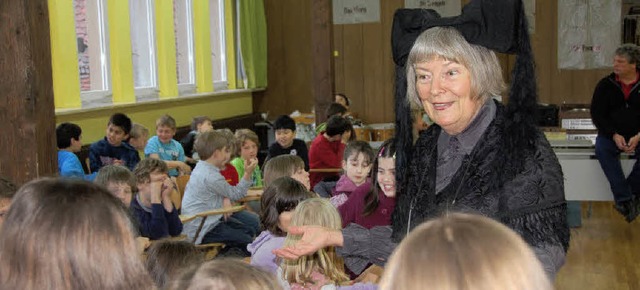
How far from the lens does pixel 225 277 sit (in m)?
1.57

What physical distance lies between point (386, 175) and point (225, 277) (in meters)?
3.14

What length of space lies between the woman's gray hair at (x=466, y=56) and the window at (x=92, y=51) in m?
7.35

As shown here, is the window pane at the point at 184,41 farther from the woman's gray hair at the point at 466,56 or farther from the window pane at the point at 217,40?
the woman's gray hair at the point at 466,56

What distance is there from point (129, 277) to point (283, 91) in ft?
39.2

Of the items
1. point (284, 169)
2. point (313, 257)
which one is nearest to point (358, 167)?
point (284, 169)

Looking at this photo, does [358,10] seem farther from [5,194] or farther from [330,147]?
[5,194]

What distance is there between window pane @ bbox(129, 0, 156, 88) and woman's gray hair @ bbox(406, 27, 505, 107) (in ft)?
27.8

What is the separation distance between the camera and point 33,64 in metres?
3.90

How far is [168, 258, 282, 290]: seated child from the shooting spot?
5.11ft

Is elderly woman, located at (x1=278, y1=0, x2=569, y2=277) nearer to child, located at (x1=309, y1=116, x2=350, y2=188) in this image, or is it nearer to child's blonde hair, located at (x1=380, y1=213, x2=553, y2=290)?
child's blonde hair, located at (x1=380, y1=213, x2=553, y2=290)

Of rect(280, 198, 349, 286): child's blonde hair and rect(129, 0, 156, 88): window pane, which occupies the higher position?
rect(129, 0, 156, 88): window pane

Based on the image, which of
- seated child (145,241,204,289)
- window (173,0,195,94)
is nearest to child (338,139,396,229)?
seated child (145,241,204,289)

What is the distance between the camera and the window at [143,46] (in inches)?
396

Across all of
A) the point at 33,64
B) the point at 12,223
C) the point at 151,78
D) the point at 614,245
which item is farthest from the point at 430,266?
the point at 151,78
